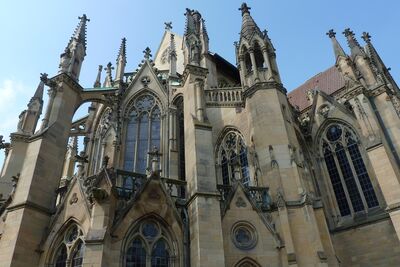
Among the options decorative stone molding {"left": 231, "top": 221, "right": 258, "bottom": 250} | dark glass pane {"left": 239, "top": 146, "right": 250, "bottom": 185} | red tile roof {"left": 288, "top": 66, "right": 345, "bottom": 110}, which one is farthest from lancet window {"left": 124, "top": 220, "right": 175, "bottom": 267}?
red tile roof {"left": 288, "top": 66, "right": 345, "bottom": 110}

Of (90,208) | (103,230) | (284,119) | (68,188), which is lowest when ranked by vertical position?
(103,230)

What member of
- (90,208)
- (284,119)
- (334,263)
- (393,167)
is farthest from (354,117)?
(90,208)

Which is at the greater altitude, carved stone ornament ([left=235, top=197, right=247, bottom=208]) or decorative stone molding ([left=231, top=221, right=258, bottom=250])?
carved stone ornament ([left=235, top=197, right=247, bottom=208])

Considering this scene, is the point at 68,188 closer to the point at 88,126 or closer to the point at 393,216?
the point at 88,126

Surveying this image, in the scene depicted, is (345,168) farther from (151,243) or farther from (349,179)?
(151,243)

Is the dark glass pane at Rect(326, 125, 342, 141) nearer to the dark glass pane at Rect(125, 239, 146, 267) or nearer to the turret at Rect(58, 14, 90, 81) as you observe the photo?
the dark glass pane at Rect(125, 239, 146, 267)

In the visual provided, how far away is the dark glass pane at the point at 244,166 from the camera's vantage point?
601 inches

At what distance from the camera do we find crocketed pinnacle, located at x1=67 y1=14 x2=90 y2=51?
16.7 m

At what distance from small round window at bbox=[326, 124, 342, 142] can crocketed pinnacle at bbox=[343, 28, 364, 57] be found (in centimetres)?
449

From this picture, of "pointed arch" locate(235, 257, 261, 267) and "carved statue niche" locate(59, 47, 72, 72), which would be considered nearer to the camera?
"pointed arch" locate(235, 257, 261, 267)

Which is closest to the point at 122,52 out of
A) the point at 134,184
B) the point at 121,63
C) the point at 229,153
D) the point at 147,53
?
the point at 121,63

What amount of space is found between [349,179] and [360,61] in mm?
6775

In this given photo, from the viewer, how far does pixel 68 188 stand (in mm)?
11633

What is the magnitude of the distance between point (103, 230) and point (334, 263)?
7.68 metres
